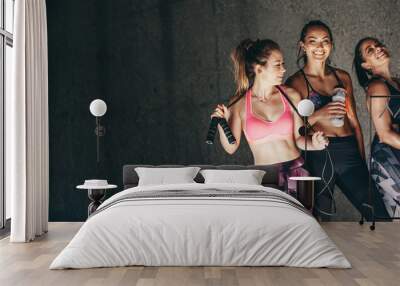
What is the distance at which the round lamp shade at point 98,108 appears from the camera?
275 inches

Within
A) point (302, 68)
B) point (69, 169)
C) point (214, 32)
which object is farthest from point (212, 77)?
point (69, 169)

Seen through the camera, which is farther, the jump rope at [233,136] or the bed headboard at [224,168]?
the jump rope at [233,136]

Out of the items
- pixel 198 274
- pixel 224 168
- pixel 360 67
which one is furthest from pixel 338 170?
pixel 198 274

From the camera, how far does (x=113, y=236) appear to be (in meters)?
4.56

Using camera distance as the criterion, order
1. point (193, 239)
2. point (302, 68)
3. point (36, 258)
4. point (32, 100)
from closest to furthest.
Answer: point (193, 239) < point (36, 258) < point (32, 100) < point (302, 68)

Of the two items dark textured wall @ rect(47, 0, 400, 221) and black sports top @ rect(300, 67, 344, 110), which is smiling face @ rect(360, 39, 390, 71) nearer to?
dark textured wall @ rect(47, 0, 400, 221)

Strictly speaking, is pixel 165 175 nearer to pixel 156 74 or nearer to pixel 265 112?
pixel 156 74

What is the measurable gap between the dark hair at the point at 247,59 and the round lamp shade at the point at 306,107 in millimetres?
821

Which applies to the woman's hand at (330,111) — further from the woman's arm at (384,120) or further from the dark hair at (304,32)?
the dark hair at (304,32)

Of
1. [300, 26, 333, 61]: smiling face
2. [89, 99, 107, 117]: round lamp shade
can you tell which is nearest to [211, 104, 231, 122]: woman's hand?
[300, 26, 333, 61]: smiling face

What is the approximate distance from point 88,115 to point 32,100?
1462mm

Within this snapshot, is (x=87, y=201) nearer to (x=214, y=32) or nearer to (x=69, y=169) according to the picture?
(x=69, y=169)

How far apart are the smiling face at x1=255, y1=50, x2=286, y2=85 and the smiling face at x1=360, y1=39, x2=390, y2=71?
113cm

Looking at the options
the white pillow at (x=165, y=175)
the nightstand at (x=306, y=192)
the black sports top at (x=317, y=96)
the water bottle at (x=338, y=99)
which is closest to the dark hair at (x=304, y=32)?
the black sports top at (x=317, y=96)
